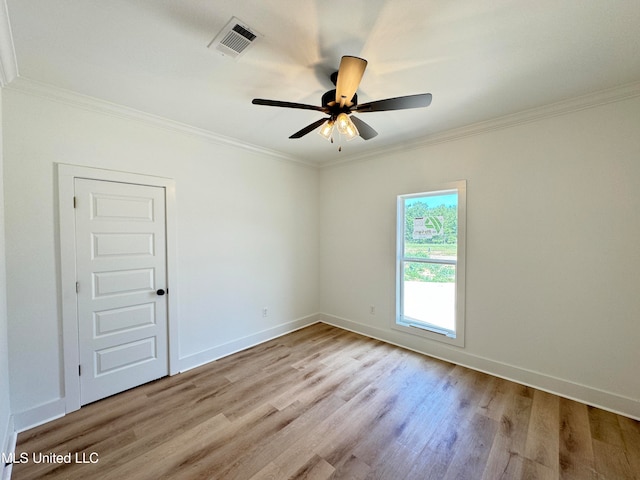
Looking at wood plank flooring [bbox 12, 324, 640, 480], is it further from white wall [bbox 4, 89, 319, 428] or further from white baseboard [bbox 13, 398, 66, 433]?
white wall [bbox 4, 89, 319, 428]

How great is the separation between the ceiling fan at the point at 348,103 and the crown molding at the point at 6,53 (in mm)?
1305

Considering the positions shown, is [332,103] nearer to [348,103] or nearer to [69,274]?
[348,103]

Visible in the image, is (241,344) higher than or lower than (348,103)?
lower

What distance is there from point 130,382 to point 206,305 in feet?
3.12

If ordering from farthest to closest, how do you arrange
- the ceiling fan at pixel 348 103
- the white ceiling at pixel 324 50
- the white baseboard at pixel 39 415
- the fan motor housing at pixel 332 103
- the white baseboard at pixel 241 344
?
the white baseboard at pixel 241 344 < the white baseboard at pixel 39 415 < the fan motor housing at pixel 332 103 < the ceiling fan at pixel 348 103 < the white ceiling at pixel 324 50

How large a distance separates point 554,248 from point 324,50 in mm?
2612

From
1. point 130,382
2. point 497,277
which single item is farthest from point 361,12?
point 130,382

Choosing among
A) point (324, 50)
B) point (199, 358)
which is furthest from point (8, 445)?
point (324, 50)

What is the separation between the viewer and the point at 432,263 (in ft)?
10.7

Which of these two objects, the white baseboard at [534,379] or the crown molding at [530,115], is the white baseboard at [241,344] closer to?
the white baseboard at [534,379]

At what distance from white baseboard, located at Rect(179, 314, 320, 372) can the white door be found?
26cm

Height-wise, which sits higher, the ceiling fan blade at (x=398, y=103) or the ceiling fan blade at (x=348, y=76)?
the ceiling fan blade at (x=348, y=76)

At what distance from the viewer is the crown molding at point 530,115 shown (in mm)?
2119

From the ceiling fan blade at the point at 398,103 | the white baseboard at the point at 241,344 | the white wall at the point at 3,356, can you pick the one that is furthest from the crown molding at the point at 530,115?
the white wall at the point at 3,356
